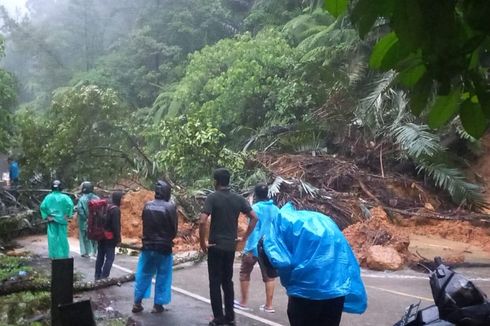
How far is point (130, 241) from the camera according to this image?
43.8ft

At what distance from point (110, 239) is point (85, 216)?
2.91 meters

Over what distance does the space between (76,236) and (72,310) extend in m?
11.9

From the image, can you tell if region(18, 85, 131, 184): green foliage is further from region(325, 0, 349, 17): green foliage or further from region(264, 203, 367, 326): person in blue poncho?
region(325, 0, 349, 17): green foliage

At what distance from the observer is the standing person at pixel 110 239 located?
26.6 feet

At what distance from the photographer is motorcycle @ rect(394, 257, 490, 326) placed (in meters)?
3.42

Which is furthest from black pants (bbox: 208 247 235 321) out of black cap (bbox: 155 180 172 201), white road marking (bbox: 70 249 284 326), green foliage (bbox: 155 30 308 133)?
green foliage (bbox: 155 30 308 133)

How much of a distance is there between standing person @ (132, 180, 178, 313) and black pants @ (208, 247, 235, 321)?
0.75 metres

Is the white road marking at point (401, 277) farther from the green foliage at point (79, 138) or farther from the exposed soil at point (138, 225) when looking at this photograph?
the green foliage at point (79, 138)

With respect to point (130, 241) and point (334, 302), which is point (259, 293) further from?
point (130, 241)

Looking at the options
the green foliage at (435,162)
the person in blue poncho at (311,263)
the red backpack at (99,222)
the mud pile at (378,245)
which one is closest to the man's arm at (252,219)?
the person in blue poncho at (311,263)

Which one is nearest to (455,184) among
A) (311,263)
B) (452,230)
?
(452,230)

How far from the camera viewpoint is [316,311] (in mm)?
3746

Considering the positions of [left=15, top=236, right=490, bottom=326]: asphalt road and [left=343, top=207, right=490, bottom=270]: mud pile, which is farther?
[left=343, top=207, right=490, bottom=270]: mud pile

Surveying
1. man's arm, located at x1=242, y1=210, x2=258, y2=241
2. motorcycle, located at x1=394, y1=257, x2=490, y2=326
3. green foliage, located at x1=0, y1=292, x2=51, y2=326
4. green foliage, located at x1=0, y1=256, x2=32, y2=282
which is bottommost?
green foliage, located at x1=0, y1=256, x2=32, y2=282
